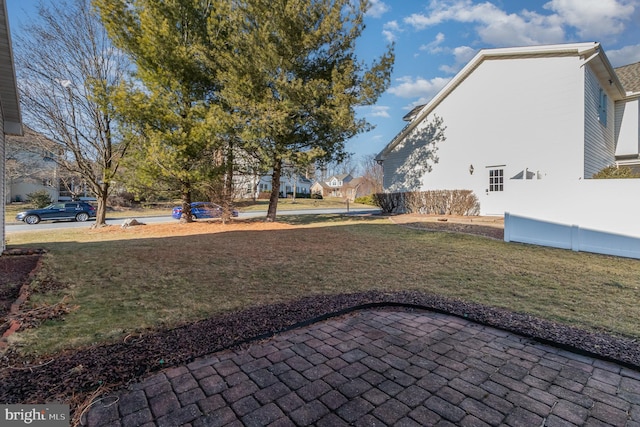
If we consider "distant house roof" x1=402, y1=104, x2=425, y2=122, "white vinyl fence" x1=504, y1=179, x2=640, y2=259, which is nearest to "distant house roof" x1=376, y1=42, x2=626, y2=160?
"distant house roof" x1=402, y1=104, x2=425, y2=122

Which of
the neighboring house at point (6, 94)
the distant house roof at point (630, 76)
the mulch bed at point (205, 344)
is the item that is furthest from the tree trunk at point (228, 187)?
the distant house roof at point (630, 76)

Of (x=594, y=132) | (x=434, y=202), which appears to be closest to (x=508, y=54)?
(x=594, y=132)

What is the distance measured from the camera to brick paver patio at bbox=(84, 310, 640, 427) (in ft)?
6.31

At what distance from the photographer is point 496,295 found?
4.44 meters

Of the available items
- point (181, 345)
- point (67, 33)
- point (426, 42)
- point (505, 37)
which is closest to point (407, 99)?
point (505, 37)

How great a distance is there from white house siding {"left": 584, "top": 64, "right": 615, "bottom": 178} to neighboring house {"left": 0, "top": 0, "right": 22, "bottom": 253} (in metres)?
17.5

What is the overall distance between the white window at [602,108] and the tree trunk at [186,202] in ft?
61.0

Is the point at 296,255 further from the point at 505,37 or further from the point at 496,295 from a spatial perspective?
the point at 505,37

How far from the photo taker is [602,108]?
14070mm

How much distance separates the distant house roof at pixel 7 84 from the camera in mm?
5629

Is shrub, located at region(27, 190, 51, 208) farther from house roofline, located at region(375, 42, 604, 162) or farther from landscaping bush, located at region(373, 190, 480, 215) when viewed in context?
house roofline, located at region(375, 42, 604, 162)

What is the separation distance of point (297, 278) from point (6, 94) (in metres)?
8.26

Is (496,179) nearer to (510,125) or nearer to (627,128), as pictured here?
(510,125)

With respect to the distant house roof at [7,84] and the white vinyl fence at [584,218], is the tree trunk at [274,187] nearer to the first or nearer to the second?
the distant house roof at [7,84]
